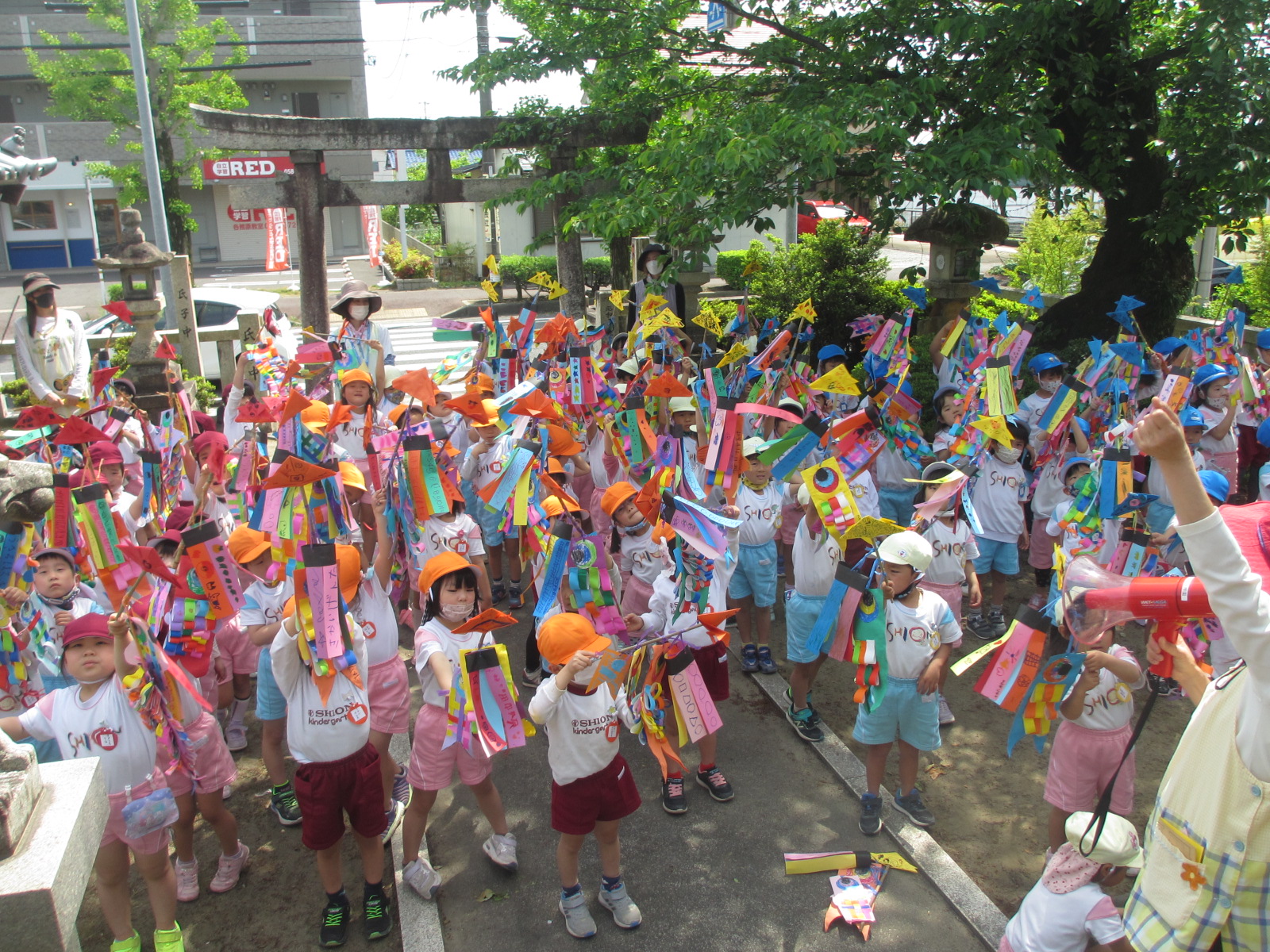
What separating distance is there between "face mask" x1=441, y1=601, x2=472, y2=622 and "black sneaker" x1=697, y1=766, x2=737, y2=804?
4.97 ft

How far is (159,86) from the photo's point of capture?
20.2 meters

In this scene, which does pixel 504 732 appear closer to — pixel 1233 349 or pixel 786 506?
pixel 786 506

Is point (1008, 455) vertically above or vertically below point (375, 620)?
above

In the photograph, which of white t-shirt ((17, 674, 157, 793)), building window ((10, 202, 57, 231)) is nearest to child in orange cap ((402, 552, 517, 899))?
white t-shirt ((17, 674, 157, 793))

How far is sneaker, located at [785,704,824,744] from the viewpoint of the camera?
4820mm

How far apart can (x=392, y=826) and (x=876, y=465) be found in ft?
13.3

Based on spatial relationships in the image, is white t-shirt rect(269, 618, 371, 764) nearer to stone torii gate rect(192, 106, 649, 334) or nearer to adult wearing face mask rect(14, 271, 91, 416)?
adult wearing face mask rect(14, 271, 91, 416)

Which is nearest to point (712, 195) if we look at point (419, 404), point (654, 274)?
point (654, 274)

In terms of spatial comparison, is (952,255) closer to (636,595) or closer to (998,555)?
(998,555)

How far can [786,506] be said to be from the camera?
6.21 meters

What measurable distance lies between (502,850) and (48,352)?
21.1 ft

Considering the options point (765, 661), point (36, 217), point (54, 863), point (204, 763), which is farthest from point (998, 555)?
point (36, 217)

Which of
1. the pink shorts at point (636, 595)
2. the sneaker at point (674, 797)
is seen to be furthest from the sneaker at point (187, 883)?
the pink shorts at point (636, 595)

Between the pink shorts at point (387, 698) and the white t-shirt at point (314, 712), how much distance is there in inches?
20.1
